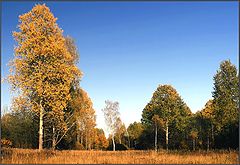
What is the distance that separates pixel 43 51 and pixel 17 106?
4.03 m

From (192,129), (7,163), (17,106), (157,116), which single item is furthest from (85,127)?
(7,163)

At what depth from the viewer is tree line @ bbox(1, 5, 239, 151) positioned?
2036cm

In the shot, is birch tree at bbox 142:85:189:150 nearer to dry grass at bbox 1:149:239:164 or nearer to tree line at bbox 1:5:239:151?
tree line at bbox 1:5:239:151

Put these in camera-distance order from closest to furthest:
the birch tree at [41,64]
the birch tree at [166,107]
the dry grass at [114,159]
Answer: the dry grass at [114,159] < the birch tree at [41,64] < the birch tree at [166,107]

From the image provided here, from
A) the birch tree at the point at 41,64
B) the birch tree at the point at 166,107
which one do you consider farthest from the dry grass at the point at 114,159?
the birch tree at the point at 166,107

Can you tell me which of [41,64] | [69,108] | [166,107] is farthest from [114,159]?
[166,107]

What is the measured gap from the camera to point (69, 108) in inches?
1203

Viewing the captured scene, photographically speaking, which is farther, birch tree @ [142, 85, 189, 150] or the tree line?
birch tree @ [142, 85, 189, 150]

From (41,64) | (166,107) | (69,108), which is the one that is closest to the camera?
(41,64)

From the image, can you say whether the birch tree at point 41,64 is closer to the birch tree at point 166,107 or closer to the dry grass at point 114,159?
the dry grass at point 114,159

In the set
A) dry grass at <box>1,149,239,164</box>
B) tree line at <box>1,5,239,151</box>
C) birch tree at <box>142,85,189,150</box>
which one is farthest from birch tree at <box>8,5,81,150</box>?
birch tree at <box>142,85,189,150</box>

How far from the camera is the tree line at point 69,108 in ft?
66.8

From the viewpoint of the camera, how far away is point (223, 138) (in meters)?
40.3

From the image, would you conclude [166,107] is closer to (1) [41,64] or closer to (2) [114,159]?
(1) [41,64]
